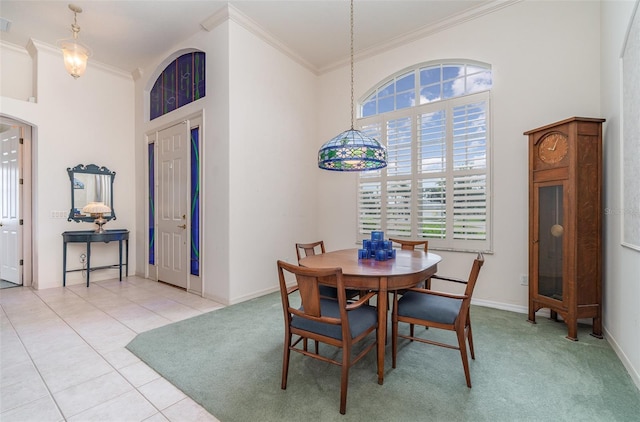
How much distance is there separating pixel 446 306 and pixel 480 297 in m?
1.85

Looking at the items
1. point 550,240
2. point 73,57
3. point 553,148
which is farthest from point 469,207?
point 73,57

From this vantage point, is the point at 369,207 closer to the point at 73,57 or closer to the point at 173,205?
the point at 173,205

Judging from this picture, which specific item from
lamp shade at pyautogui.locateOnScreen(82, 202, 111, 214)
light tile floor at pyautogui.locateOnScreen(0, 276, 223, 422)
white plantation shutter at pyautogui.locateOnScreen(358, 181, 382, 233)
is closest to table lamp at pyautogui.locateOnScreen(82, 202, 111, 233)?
lamp shade at pyautogui.locateOnScreen(82, 202, 111, 214)

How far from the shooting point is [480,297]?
3.65 meters

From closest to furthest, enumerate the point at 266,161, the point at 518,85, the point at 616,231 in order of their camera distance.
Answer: the point at 616,231
the point at 518,85
the point at 266,161

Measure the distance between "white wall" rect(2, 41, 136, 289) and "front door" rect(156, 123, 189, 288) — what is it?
988mm

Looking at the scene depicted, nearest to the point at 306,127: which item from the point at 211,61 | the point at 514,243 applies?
the point at 211,61

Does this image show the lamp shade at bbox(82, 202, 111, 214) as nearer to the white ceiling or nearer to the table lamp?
the table lamp

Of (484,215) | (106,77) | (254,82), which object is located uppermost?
(106,77)

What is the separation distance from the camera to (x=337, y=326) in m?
1.88

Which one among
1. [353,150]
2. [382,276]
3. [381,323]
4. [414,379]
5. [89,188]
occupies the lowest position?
[414,379]

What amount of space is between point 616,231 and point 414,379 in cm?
219

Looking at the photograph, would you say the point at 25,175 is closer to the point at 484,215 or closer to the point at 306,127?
the point at 306,127

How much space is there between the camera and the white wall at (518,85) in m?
3.08
